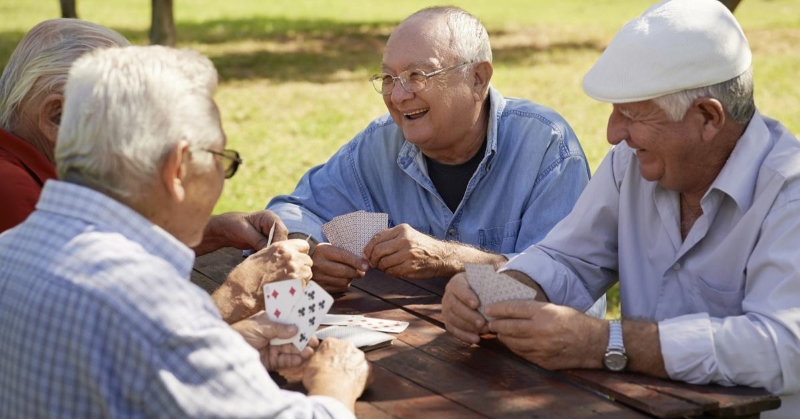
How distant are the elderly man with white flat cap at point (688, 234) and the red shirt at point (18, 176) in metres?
1.30

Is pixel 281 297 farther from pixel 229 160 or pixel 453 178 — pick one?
pixel 453 178

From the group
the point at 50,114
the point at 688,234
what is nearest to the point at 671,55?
the point at 688,234

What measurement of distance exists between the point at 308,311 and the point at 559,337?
2.20ft

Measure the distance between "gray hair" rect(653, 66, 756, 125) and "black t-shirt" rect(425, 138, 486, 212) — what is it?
4.45 feet

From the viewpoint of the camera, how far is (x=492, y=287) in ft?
9.47

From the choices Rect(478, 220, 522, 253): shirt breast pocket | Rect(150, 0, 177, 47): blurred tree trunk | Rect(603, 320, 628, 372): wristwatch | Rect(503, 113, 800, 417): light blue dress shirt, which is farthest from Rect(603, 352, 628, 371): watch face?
Rect(150, 0, 177, 47): blurred tree trunk

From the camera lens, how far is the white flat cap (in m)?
2.77

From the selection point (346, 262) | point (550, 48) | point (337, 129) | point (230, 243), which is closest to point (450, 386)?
point (346, 262)

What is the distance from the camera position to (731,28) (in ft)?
9.35

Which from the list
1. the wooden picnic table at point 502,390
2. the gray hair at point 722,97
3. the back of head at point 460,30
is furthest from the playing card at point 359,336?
the back of head at point 460,30

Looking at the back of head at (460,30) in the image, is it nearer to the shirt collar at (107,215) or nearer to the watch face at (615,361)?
the watch face at (615,361)

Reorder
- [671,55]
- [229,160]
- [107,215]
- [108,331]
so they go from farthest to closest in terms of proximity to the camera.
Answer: [671,55], [229,160], [107,215], [108,331]

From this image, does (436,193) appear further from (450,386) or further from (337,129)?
(337,129)

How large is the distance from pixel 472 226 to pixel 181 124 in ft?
6.94
